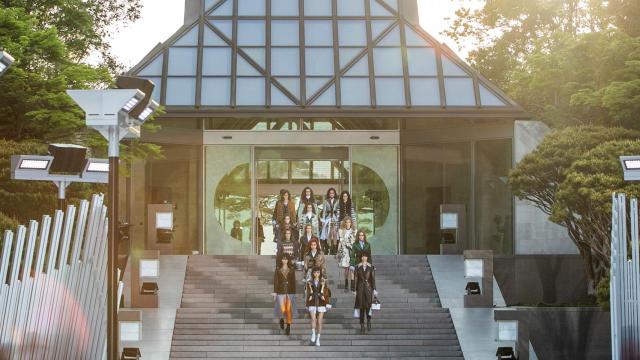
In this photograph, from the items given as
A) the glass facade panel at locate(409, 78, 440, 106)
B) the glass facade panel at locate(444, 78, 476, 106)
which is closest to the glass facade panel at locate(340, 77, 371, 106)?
the glass facade panel at locate(409, 78, 440, 106)

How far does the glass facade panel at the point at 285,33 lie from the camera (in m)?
36.5

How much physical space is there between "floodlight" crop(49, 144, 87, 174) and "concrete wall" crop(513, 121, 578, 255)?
17.6 m

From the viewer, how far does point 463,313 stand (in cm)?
2527

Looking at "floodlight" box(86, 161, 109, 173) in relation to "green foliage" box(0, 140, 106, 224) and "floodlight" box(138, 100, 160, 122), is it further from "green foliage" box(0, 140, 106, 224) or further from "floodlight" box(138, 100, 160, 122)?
"green foliage" box(0, 140, 106, 224)

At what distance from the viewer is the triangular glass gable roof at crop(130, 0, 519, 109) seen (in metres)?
34.5

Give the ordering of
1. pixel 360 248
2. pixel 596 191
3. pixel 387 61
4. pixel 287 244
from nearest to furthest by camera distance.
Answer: pixel 360 248
pixel 596 191
pixel 287 244
pixel 387 61

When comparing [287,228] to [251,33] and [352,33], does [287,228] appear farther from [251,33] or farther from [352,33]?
[352,33]

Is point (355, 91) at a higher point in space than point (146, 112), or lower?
higher

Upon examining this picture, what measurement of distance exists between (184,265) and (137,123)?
14643mm

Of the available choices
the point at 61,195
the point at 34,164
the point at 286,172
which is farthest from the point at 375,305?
the point at 286,172

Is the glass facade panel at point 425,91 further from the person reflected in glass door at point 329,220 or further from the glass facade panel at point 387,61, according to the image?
the person reflected in glass door at point 329,220

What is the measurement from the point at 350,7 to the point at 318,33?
1665mm

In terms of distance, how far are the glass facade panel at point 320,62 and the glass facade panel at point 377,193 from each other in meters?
2.77

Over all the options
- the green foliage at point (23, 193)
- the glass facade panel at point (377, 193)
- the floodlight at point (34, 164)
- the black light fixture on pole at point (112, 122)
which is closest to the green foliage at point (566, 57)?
the glass facade panel at point (377, 193)
